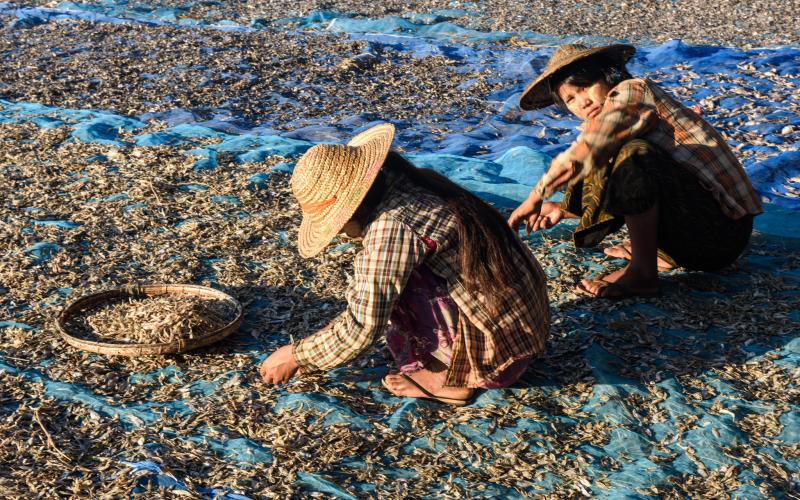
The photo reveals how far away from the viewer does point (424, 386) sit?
287cm

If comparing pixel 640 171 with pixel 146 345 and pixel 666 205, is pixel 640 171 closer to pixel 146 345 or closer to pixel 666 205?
pixel 666 205

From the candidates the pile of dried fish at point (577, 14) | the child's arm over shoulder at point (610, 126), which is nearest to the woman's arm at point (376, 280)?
the child's arm over shoulder at point (610, 126)

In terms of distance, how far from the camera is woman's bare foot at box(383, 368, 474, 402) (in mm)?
2824

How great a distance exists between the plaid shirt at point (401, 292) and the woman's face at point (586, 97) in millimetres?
877

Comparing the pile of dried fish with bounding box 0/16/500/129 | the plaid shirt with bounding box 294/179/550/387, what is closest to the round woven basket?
the plaid shirt with bounding box 294/179/550/387

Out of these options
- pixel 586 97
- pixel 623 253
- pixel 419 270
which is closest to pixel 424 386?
pixel 419 270

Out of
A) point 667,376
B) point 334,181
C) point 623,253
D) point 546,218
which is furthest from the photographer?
point 623,253

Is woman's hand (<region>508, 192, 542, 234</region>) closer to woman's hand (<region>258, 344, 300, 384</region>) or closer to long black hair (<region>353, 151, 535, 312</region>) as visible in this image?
long black hair (<region>353, 151, 535, 312</region>)

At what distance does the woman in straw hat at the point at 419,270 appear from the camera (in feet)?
8.09

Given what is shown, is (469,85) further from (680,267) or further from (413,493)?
(413,493)

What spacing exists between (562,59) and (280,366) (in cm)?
155

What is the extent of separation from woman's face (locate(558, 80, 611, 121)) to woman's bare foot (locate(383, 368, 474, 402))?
3.86 ft

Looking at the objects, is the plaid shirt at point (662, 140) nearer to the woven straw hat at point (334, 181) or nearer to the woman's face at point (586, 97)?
the woman's face at point (586, 97)

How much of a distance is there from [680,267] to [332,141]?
268 centimetres
